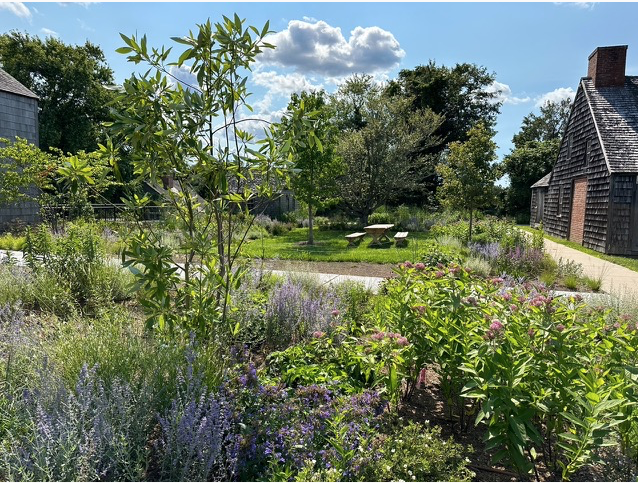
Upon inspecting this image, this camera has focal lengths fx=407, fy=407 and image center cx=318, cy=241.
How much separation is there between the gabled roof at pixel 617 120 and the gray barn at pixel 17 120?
20.9 m

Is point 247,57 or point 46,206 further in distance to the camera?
point 46,206

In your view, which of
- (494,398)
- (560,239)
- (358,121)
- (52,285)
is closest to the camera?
(494,398)

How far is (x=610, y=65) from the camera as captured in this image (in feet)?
47.1

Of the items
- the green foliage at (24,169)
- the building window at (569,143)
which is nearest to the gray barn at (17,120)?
the green foliage at (24,169)

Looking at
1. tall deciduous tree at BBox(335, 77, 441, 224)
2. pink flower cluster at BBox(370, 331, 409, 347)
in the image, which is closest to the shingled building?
tall deciduous tree at BBox(335, 77, 441, 224)

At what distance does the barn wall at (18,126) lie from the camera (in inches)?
635

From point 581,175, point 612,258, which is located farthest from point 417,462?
point 581,175

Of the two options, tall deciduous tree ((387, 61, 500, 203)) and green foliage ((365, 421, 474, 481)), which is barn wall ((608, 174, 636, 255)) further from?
tall deciduous tree ((387, 61, 500, 203))

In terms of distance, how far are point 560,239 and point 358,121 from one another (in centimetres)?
1471

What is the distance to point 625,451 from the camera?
2.12 m

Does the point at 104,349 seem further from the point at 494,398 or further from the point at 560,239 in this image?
the point at 560,239

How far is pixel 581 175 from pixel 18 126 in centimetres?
2232

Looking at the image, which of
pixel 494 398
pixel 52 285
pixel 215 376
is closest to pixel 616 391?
pixel 494 398

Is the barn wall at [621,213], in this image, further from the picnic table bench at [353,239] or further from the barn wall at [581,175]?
the picnic table bench at [353,239]
